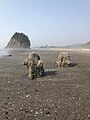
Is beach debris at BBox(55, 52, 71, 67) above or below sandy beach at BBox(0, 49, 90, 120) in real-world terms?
above

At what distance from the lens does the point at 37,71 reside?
20938 millimetres

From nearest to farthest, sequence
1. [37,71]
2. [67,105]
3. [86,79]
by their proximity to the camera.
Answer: [67,105] → [86,79] → [37,71]

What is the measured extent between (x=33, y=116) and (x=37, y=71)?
34.7ft

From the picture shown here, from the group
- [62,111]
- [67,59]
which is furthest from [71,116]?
[67,59]

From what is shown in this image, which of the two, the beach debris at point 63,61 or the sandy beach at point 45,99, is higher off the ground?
the beach debris at point 63,61

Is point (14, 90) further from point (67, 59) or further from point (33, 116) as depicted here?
point (67, 59)

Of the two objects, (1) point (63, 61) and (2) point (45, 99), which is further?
(1) point (63, 61)

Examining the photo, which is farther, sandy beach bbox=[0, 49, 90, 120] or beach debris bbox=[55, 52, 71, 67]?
beach debris bbox=[55, 52, 71, 67]

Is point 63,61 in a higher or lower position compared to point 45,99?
higher

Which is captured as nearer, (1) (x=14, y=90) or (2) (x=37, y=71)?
(1) (x=14, y=90)

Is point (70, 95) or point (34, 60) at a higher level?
point (34, 60)

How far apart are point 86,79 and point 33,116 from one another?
9995 millimetres

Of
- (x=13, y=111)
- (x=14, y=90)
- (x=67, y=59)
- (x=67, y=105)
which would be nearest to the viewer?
(x=13, y=111)

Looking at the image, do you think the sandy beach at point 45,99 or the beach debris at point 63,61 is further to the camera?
the beach debris at point 63,61
